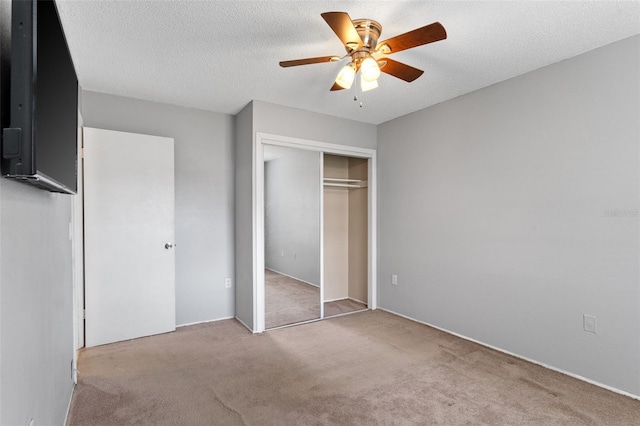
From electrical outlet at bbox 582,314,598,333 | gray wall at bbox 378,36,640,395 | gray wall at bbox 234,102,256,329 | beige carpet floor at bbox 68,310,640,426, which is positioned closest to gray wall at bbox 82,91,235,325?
gray wall at bbox 234,102,256,329

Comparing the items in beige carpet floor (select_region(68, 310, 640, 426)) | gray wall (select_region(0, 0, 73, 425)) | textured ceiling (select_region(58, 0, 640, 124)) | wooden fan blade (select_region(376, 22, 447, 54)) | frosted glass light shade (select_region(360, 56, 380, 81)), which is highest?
textured ceiling (select_region(58, 0, 640, 124))

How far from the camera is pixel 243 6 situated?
78.1 inches

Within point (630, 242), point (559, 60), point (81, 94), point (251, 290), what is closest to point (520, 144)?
point (559, 60)

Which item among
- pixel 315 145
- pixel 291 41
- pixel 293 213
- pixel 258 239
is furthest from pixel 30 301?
pixel 315 145

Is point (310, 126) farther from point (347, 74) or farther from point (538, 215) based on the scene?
point (538, 215)

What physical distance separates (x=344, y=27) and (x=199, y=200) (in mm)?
2760

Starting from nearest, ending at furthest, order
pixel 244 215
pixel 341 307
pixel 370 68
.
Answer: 1. pixel 370 68
2. pixel 244 215
3. pixel 341 307

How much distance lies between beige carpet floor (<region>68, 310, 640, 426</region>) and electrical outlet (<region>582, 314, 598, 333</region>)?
1.36ft

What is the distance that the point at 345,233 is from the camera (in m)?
4.88

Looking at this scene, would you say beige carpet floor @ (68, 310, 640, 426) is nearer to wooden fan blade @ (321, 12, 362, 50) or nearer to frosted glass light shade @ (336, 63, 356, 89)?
frosted glass light shade @ (336, 63, 356, 89)

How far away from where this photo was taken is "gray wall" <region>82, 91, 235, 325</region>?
371 cm

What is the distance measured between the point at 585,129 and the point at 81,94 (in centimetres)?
448

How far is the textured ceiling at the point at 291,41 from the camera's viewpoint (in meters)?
2.01

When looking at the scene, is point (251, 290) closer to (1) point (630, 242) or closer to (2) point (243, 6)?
(2) point (243, 6)
